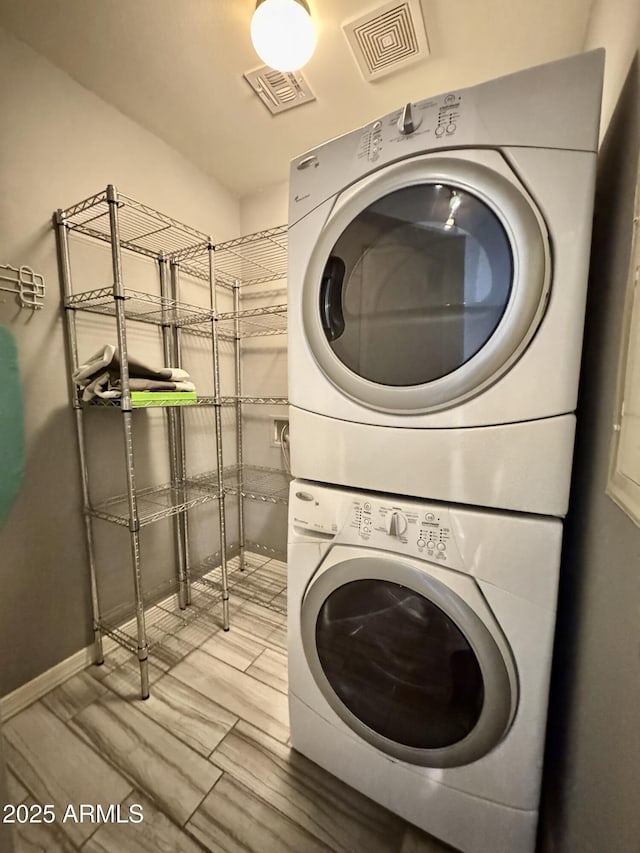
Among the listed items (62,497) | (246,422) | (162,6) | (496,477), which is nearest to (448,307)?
(496,477)

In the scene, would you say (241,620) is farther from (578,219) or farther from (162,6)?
Answer: (162,6)

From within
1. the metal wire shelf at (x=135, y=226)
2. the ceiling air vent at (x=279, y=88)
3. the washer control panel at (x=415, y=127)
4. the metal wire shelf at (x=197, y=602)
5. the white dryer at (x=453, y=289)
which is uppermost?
the ceiling air vent at (x=279, y=88)

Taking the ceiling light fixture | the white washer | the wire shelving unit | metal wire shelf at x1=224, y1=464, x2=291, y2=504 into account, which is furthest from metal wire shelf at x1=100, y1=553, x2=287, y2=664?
the ceiling light fixture

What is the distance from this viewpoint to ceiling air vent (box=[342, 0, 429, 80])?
0.93 metres

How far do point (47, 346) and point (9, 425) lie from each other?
29 cm

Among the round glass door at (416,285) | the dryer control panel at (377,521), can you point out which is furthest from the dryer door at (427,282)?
the dryer control panel at (377,521)

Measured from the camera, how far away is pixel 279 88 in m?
1.17

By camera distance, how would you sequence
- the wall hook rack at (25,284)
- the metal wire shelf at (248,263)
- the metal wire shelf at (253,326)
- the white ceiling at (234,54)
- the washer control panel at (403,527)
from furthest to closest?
1. the metal wire shelf at (253,326)
2. the metal wire shelf at (248,263)
3. the wall hook rack at (25,284)
4. the white ceiling at (234,54)
5. the washer control panel at (403,527)

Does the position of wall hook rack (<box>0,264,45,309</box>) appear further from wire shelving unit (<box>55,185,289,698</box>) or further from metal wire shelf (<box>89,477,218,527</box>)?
metal wire shelf (<box>89,477,218,527</box>)

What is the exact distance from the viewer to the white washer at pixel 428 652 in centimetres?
61

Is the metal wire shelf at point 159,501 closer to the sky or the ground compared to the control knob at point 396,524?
closer to the ground

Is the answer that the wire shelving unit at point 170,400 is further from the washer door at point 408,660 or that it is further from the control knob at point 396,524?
the control knob at point 396,524

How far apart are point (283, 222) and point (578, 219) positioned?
1523 mm

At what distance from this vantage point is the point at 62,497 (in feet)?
3.92
